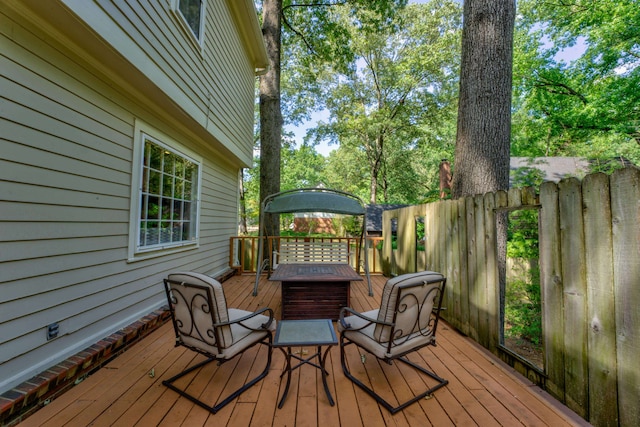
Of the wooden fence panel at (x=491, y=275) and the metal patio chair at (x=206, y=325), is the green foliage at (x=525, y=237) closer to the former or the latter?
the wooden fence panel at (x=491, y=275)

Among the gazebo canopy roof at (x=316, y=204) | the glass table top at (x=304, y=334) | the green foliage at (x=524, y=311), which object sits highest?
the gazebo canopy roof at (x=316, y=204)

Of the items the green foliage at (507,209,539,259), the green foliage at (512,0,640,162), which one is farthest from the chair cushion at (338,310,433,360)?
the green foliage at (512,0,640,162)

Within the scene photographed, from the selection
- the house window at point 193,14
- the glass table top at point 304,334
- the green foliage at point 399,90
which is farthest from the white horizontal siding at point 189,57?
the green foliage at point 399,90

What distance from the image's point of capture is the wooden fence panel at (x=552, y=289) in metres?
1.86

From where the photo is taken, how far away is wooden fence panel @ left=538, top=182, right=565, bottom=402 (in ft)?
6.10

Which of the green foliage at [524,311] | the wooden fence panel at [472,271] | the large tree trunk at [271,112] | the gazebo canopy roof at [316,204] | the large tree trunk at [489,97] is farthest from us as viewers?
the large tree trunk at [271,112]

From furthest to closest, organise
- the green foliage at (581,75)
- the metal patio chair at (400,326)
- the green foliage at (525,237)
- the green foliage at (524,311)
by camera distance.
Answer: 1. the green foliage at (581,75)
2. the green foliage at (525,237)
3. the green foliage at (524,311)
4. the metal patio chair at (400,326)

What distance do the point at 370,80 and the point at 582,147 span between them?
1235 cm

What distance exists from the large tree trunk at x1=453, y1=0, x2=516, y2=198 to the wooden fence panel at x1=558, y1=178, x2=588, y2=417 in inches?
58.7

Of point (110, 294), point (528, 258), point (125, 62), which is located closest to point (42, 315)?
point (110, 294)

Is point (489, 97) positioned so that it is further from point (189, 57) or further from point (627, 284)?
point (189, 57)

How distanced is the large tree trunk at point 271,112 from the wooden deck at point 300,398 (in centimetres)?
449

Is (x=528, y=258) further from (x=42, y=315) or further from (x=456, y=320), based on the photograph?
(x=42, y=315)

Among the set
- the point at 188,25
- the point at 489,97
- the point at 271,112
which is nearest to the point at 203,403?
the point at 489,97
